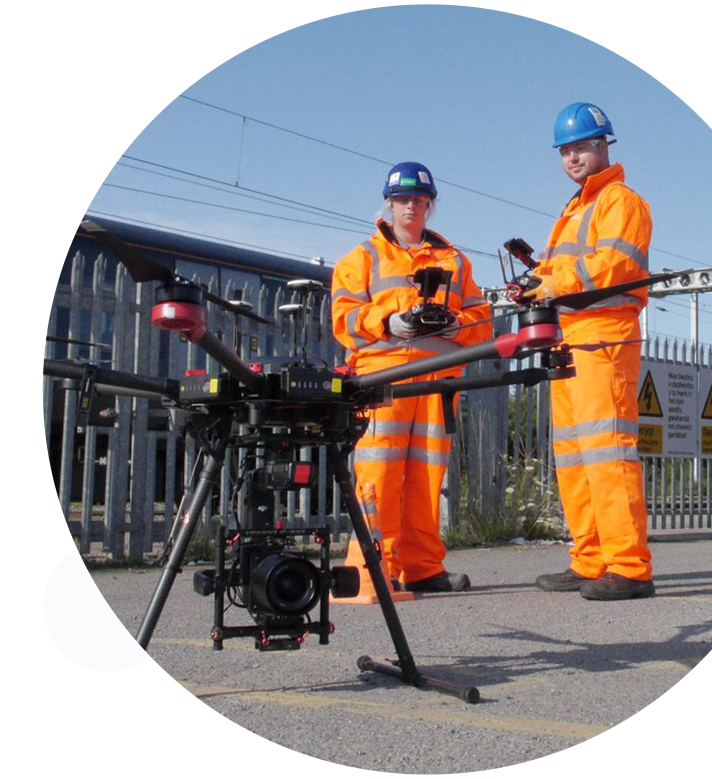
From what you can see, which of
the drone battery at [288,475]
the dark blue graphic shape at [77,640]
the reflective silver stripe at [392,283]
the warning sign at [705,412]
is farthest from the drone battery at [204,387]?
the warning sign at [705,412]

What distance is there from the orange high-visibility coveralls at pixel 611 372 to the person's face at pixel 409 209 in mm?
825

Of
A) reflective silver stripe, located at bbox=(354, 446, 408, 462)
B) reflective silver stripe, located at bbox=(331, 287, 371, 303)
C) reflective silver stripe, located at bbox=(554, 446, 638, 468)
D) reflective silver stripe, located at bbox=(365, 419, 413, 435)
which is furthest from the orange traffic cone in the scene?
reflective silver stripe, located at bbox=(554, 446, 638, 468)

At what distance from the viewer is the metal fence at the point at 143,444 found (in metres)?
7.72

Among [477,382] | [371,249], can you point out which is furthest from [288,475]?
[371,249]

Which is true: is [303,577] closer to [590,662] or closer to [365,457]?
[590,662]

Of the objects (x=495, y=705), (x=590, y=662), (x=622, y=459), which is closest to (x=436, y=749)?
(x=495, y=705)

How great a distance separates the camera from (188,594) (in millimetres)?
5973

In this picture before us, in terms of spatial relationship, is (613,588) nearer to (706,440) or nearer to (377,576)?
(377,576)

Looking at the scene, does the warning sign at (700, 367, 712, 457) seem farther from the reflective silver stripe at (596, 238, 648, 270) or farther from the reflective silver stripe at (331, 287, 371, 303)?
the reflective silver stripe at (331, 287, 371, 303)

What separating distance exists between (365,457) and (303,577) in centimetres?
245

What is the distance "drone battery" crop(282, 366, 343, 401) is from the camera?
3178 mm

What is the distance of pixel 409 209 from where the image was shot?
611 cm

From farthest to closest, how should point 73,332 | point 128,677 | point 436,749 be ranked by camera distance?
point 73,332, point 128,677, point 436,749

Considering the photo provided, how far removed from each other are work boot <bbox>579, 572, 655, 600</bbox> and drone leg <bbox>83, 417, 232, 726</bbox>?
2.97 metres
